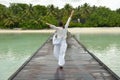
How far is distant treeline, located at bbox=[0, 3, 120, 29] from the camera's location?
6712 cm

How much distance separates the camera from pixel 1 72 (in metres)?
13.4

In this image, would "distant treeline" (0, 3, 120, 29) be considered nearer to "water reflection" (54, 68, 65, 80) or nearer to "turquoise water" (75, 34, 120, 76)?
"turquoise water" (75, 34, 120, 76)

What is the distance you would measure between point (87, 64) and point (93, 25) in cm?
5893

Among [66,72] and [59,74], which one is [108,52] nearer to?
[66,72]

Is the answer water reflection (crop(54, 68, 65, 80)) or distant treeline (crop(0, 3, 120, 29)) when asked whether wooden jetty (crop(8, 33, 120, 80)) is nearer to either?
water reflection (crop(54, 68, 65, 80))

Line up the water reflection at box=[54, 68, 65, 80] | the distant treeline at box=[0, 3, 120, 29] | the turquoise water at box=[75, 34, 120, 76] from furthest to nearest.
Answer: the distant treeline at box=[0, 3, 120, 29], the turquoise water at box=[75, 34, 120, 76], the water reflection at box=[54, 68, 65, 80]

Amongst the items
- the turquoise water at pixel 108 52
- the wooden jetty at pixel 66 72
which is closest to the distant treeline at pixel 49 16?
the turquoise water at pixel 108 52

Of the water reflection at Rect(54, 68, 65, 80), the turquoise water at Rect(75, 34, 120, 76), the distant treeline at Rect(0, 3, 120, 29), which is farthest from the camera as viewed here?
the distant treeline at Rect(0, 3, 120, 29)

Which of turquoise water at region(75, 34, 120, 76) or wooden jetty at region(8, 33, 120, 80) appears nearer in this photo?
wooden jetty at region(8, 33, 120, 80)

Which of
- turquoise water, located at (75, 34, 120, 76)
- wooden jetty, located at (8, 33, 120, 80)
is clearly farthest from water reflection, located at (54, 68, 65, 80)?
turquoise water, located at (75, 34, 120, 76)

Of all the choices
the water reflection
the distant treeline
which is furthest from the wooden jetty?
the distant treeline

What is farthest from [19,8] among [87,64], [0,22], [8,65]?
[87,64]

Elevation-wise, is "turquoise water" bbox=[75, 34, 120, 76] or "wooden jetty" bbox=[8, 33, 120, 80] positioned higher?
"wooden jetty" bbox=[8, 33, 120, 80]

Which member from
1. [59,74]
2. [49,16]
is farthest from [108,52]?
[49,16]
